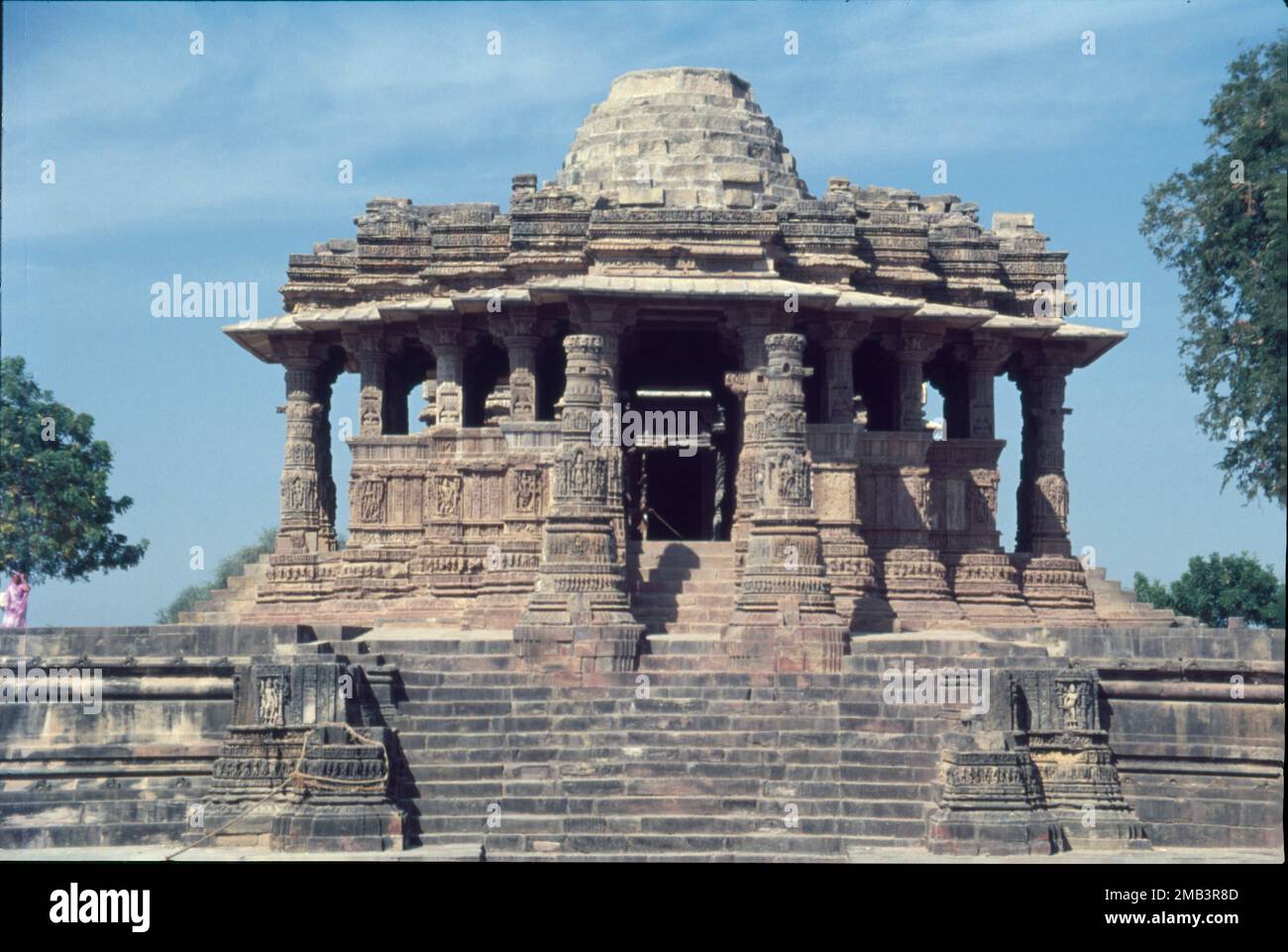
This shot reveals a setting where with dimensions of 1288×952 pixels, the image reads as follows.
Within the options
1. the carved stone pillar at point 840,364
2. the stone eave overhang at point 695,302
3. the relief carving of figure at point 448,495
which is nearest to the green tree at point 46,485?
the stone eave overhang at point 695,302

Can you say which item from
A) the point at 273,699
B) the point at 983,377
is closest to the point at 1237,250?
the point at 983,377

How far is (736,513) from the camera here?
29.0m

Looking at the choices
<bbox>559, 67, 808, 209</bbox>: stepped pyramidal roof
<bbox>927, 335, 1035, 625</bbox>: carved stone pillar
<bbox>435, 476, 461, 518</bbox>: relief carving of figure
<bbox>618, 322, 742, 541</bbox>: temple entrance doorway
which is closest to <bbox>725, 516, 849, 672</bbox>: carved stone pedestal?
<bbox>618, 322, 742, 541</bbox>: temple entrance doorway

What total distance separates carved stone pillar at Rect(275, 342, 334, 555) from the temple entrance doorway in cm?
436

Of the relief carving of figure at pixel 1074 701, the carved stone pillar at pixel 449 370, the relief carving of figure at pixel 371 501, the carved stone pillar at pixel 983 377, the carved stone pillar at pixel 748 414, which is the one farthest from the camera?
the carved stone pillar at pixel 983 377

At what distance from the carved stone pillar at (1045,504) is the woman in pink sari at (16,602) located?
13201mm

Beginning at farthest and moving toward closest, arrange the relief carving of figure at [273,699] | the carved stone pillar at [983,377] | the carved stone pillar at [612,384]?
the carved stone pillar at [983,377]
the carved stone pillar at [612,384]
the relief carving of figure at [273,699]

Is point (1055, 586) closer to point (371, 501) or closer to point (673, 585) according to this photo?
point (673, 585)

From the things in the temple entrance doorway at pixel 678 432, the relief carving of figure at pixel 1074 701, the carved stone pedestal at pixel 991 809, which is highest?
the temple entrance doorway at pixel 678 432

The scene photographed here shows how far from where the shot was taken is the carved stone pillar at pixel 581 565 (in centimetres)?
2542

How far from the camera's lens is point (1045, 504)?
103 ft

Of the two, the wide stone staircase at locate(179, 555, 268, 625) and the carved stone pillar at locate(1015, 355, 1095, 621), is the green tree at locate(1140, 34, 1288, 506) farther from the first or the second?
the wide stone staircase at locate(179, 555, 268, 625)

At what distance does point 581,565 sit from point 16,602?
801cm

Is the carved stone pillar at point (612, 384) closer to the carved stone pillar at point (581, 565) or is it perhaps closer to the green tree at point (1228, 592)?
the carved stone pillar at point (581, 565)
